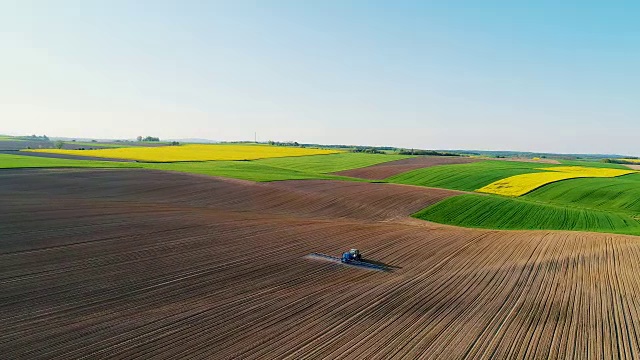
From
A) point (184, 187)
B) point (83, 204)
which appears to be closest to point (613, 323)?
point (83, 204)

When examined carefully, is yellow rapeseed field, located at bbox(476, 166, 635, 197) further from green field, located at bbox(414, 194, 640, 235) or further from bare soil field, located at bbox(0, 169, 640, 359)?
bare soil field, located at bbox(0, 169, 640, 359)

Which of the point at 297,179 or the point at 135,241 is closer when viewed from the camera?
the point at 135,241

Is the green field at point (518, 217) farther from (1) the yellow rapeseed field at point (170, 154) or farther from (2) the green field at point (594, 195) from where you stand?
(1) the yellow rapeseed field at point (170, 154)

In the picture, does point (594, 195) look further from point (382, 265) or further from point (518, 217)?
point (382, 265)

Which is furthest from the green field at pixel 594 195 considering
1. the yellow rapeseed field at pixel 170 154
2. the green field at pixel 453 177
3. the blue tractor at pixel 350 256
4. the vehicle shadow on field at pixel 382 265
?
the yellow rapeseed field at pixel 170 154

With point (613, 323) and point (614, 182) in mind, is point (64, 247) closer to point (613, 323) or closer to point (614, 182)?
point (613, 323)

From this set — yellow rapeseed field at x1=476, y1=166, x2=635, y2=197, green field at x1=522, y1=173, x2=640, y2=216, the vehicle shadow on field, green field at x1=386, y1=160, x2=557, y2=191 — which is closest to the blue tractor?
the vehicle shadow on field

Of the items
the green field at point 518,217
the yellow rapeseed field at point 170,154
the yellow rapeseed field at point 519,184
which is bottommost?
the green field at point 518,217
